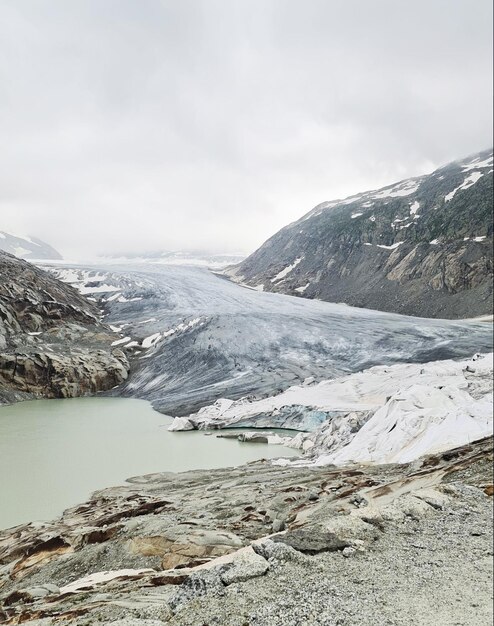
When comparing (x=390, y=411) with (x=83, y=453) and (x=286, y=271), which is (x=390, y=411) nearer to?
(x=83, y=453)

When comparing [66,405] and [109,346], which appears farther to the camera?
[109,346]

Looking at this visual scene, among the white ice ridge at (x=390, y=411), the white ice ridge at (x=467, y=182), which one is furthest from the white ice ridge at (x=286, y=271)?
the white ice ridge at (x=390, y=411)

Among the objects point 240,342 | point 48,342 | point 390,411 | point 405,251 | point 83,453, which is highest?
point 405,251

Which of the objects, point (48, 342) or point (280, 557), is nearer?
point (280, 557)

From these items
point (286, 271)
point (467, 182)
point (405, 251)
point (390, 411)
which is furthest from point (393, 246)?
point (390, 411)

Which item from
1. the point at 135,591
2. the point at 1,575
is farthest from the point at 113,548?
the point at 135,591

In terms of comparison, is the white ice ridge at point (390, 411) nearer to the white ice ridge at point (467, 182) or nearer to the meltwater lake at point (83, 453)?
the meltwater lake at point (83, 453)

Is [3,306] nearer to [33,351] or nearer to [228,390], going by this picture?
[33,351]
